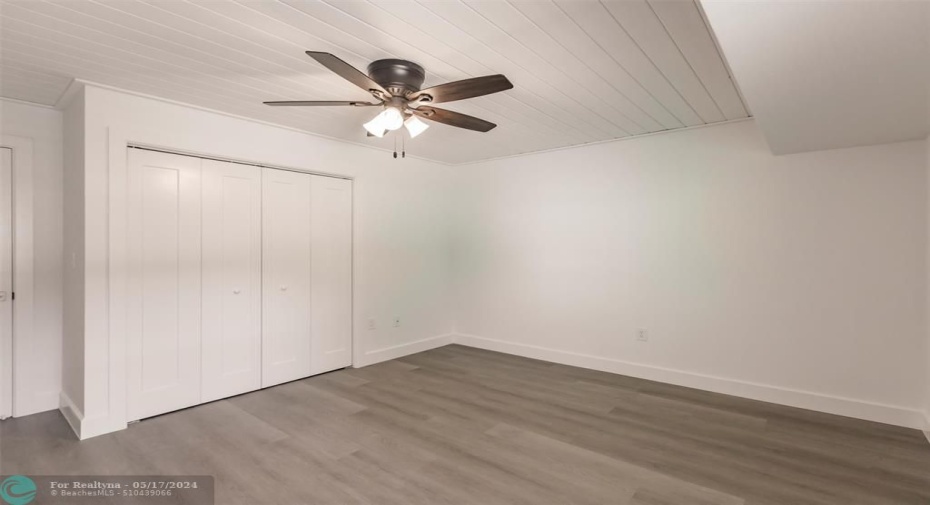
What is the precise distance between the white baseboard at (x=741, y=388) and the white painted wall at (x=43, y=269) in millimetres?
4232

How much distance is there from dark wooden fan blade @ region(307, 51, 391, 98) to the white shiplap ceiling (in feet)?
0.74

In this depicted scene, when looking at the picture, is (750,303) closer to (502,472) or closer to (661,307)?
(661,307)

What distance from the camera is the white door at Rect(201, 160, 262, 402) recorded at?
3422 millimetres

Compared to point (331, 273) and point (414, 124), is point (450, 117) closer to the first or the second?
point (414, 124)

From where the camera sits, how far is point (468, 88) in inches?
84.3

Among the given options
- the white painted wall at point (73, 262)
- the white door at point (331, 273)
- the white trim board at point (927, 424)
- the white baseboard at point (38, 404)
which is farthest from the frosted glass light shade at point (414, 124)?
the white trim board at point (927, 424)

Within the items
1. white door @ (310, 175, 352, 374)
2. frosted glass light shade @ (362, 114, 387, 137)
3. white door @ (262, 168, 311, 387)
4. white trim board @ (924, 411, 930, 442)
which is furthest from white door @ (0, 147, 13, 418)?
white trim board @ (924, 411, 930, 442)

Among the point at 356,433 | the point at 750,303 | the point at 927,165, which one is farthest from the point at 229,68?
the point at 927,165

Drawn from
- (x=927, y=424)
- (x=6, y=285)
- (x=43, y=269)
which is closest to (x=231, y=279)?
(x=43, y=269)

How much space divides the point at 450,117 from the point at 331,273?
7.86 ft

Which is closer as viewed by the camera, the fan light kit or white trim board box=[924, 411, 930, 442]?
A: the fan light kit

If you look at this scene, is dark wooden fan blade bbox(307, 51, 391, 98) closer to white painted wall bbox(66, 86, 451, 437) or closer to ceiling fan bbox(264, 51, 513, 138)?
ceiling fan bbox(264, 51, 513, 138)

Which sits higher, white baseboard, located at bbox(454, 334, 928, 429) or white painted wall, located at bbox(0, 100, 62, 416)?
white painted wall, located at bbox(0, 100, 62, 416)

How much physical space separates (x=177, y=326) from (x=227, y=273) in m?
0.54
